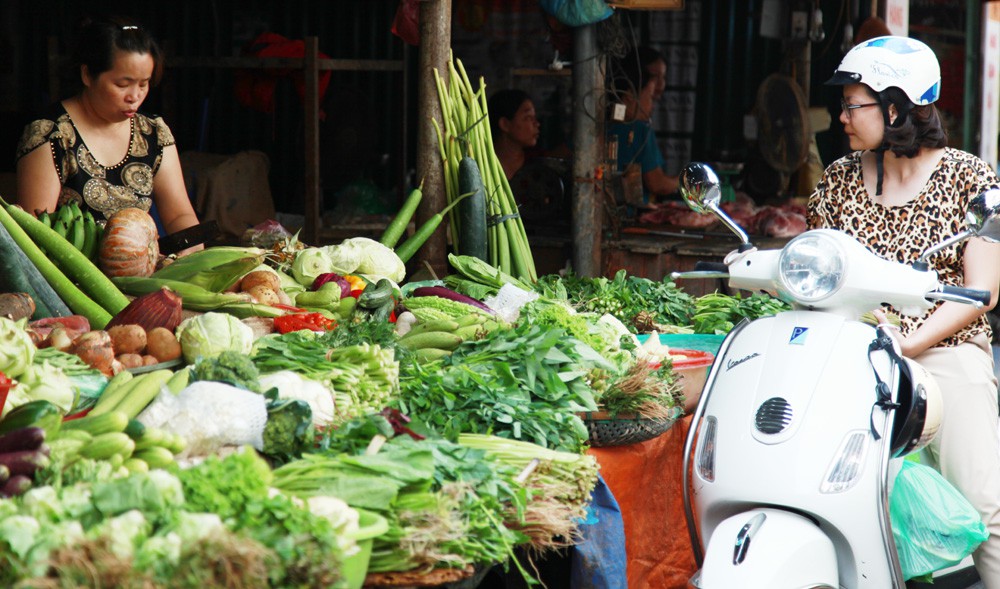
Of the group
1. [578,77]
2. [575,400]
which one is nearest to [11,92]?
[578,77]

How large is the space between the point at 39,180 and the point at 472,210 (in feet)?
6.48

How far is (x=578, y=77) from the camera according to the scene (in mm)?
6543

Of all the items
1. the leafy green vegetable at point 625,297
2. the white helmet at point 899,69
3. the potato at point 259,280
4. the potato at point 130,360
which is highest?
the white helmet at point 899,69

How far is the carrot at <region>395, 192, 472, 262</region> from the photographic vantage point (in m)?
5.24

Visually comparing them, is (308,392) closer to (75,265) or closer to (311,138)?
(75,265)

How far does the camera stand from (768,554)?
109 inches

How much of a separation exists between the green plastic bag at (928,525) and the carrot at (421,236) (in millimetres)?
2653

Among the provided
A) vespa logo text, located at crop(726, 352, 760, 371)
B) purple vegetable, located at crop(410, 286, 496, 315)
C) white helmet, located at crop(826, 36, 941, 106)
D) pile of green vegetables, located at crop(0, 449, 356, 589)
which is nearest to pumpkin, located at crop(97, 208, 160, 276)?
purple vegetable, located at crop(410, 286, 496, 315)

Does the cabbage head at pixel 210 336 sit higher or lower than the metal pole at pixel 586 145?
lower

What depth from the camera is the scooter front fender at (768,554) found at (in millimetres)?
2742

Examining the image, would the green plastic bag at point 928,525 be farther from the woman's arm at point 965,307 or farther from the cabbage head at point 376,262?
the cabbage head at point 376,262

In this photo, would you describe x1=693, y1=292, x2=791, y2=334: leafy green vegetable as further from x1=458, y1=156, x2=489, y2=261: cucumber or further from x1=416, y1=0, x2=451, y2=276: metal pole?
x1=416, y1=0, x2=451, y2=276: metal pole

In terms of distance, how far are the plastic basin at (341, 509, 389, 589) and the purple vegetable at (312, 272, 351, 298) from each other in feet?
6.81

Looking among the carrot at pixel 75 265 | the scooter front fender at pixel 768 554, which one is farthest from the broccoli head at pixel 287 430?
the carrot at pixel 75 265
